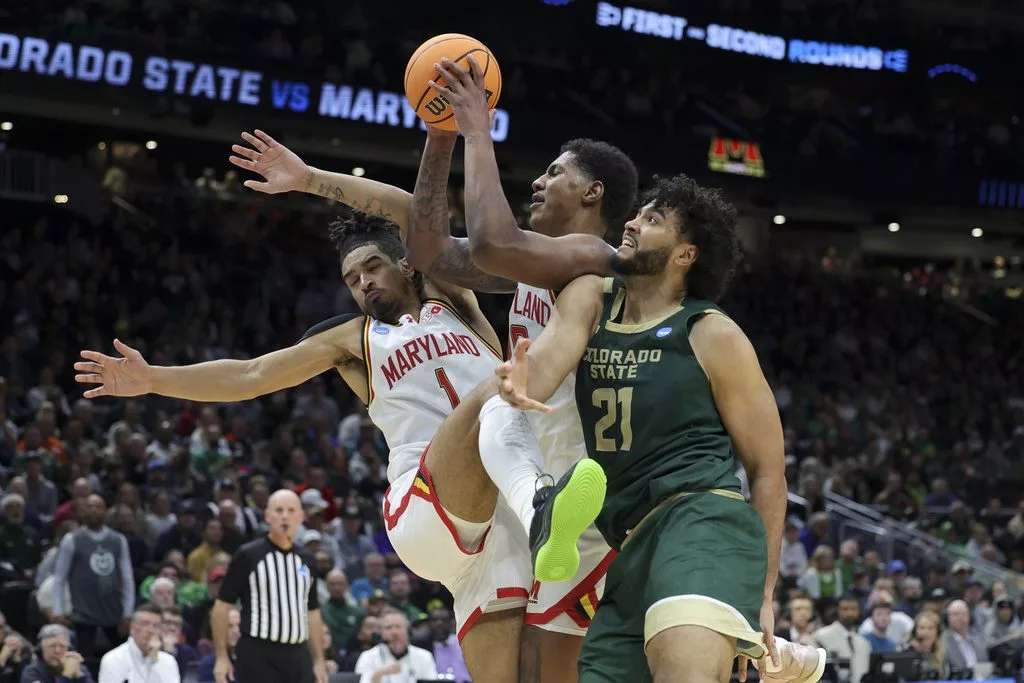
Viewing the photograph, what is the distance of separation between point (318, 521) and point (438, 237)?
807 cm

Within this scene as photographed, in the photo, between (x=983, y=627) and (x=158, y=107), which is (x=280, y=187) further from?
(x=158, y=107)

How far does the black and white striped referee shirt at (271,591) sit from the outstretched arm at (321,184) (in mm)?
4537

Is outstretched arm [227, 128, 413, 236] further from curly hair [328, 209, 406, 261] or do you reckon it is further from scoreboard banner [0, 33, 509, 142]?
scoreboard banner [0, 33, 509, 142]

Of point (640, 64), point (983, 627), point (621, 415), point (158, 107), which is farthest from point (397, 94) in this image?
point (621, 415)

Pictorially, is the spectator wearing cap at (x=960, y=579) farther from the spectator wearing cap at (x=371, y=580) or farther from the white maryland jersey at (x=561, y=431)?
the white maryland jersey at (x=561, y=431)

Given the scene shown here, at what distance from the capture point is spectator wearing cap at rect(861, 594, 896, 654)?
1232cm

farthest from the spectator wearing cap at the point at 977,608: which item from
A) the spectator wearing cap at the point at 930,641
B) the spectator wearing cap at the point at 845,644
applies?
the spectator wearing cap at the point at 845,644

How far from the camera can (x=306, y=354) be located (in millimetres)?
5402

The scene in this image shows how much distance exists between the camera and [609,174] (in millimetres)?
4988

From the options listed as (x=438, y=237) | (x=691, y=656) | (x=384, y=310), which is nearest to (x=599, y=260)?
(x=438, y=237)

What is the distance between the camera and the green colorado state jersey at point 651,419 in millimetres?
4031

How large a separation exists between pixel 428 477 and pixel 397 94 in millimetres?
16595

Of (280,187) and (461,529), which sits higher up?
(280,187)

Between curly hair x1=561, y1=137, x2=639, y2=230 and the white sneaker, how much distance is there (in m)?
1.68
